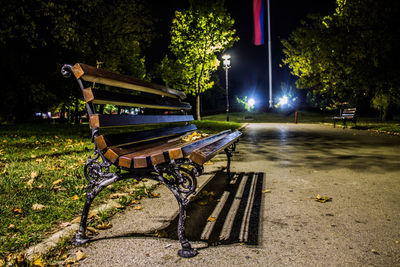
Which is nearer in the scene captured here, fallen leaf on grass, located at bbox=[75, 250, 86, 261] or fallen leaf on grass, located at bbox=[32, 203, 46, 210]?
fallen leaf on grass, located at bbox=[75, 250, 86, 261]

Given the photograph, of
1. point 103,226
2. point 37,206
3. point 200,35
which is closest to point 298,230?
point 103,226

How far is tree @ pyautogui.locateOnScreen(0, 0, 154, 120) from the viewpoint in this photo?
11820mm

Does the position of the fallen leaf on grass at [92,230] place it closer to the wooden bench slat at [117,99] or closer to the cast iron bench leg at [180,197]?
the cast iron bench leg at [180,197]

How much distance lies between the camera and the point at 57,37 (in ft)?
41.5

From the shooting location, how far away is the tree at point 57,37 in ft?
38.8

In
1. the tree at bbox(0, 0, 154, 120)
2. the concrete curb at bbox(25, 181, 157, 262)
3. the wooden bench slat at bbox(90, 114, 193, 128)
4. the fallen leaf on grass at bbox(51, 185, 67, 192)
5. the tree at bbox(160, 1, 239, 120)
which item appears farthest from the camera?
the tree at bbox(160, 1, 239, 120)

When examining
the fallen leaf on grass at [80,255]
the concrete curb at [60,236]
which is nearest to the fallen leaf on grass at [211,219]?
the concrete curb at [60,236]

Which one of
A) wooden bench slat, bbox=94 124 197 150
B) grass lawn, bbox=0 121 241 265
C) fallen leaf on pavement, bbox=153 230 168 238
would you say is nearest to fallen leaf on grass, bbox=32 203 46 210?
grass lawn, bbox=0 121 241 265

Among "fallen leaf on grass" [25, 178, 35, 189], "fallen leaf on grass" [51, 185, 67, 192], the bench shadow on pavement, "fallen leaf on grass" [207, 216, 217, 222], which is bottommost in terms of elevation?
the bench shadow on pavement

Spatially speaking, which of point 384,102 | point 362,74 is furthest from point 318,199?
point 384,102

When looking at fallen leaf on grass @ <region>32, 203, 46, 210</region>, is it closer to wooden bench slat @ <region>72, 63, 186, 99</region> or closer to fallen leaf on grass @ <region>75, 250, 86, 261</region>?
fallen leaf on grass @ <region>75, 250, 86, 261</region>

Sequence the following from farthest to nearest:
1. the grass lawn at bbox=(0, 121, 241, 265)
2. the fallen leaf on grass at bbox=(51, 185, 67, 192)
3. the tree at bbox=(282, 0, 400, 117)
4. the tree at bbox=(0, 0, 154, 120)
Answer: the tree at bbox=(0, 0, 154, 120), the tree at bbox=(282, 0, 400, 117), the fallen leaf on grass at bbox=(51, 185, 67, 192), the grass lawn at bbox=(0, 121, 241, 265)

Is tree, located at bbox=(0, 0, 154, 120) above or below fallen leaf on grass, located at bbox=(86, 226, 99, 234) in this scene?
above

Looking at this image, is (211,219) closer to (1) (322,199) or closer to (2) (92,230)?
(2) (92,230)
